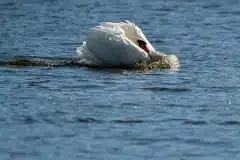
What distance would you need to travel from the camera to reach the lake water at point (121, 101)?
11.1m

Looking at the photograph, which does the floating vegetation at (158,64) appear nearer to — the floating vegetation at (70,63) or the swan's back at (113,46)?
the floating vegetation at (70,63)

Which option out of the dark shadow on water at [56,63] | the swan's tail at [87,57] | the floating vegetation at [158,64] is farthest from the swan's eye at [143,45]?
the swan's tail at [87,57]

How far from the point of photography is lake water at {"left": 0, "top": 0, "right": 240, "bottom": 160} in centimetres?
1106

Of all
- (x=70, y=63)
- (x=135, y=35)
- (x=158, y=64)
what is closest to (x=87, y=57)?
(x=70, y=63)

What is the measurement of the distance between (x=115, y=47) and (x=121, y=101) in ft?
9.45

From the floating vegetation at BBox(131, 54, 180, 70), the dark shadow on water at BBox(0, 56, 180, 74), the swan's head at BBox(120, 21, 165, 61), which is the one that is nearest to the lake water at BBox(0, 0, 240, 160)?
the dark shadow on water at BBox(0, 56, 180, 74)

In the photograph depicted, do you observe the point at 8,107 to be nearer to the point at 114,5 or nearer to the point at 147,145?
the point at 147,145

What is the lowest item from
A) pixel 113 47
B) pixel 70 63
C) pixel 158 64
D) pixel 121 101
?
pixel 70 63

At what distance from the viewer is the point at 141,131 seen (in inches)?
469

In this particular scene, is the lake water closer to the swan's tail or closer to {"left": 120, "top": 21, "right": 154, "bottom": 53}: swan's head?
the swan's tail

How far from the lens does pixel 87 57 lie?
17391 millimetres

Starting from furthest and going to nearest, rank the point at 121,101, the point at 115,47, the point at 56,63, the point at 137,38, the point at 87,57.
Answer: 1. the point at 56,63
2. the point at 87,57
3. the point at 137,38
4. the point at 115,47
5. the point at 121,101

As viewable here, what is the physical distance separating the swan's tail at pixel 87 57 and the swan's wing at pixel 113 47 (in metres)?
0.13

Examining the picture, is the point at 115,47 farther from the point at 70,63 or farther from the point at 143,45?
the point at 70,63
